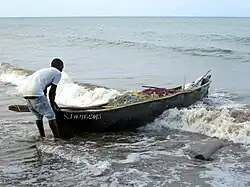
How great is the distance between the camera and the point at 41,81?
773 cm

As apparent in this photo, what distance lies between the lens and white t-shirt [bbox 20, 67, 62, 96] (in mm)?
7695

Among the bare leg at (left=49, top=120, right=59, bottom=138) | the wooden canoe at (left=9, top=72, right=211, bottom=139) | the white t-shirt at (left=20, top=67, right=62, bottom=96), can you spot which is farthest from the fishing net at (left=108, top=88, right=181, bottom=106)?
the white t-shirt at (left=20, top=67, right=62, bottom=96)

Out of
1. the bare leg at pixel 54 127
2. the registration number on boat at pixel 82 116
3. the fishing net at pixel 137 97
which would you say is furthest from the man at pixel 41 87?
the fishing net at pixel 137 97

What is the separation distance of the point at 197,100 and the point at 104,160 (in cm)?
485

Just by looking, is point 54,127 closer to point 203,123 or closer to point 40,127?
point 40,127

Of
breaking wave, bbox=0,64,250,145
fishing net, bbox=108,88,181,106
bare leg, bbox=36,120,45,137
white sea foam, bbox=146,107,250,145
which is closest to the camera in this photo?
bare leg, bbox=36,120,45,137

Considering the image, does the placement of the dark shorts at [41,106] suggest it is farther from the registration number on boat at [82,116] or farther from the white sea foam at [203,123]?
the white sea foam at [203,123]

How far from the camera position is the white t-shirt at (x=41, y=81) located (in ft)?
25.2

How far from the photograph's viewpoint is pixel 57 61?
7871mm

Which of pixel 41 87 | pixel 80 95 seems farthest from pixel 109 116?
pixel 80 95

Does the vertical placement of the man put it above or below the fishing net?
above

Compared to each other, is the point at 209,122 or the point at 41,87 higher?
the point at 41,87

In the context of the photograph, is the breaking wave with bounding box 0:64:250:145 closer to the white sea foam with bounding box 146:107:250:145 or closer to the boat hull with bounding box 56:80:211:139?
the white sea foam with bounding box 146:107:250:145

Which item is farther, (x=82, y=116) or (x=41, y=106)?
(x=82, y=116)
